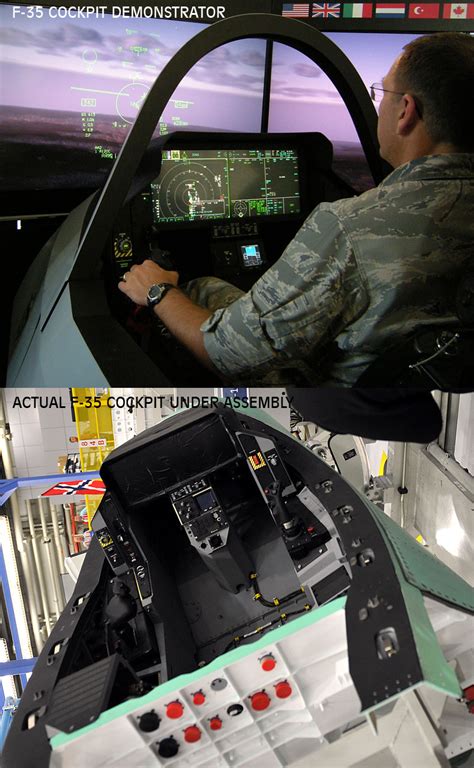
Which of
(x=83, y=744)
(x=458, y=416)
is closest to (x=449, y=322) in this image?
(x=458, y=416)

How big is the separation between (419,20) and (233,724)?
78.9 inches

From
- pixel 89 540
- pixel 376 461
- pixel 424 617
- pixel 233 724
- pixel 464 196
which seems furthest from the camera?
pixel 89 540

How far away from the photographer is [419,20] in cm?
157

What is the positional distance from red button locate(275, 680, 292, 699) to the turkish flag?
1.83 meters

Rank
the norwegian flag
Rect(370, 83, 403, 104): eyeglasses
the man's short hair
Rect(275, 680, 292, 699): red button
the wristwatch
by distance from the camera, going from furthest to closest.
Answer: the norwegian flag → Rect(275, 680, 292, 699): red button → the wristwatch → Rect(370, 83, 403, 104): eyeglasses → the man's short hair

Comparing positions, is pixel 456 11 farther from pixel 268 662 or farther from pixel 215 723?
pixel 215 723

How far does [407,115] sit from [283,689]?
1.59 meters

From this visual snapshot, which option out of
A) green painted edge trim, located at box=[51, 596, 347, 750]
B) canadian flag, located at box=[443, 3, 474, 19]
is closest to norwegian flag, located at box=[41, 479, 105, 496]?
green painted edge trim, located at box=[51, 596, 347, 750]

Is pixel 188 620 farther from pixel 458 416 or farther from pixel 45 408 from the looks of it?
pixel 458 416

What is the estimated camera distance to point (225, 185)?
5.91 ft

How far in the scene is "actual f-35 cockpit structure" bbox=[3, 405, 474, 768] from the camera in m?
1.73

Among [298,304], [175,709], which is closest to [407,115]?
[298,304]

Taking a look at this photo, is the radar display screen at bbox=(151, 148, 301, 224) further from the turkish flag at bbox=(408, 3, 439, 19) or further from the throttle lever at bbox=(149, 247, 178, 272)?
the turkish flag at bbox=(408, 3, 439, 19)

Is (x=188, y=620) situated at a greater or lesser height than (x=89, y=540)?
lesser
